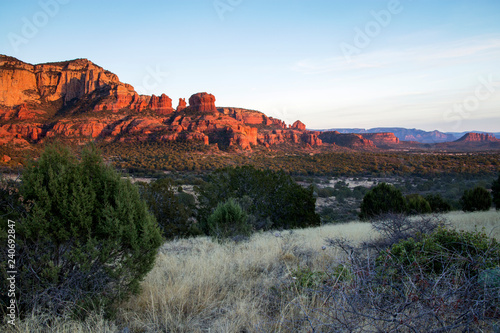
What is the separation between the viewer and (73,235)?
2699 millimetres

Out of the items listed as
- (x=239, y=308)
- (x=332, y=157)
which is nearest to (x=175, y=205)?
(x=239, y=308)

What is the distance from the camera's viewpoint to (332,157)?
57.4m

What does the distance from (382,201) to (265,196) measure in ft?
26.3

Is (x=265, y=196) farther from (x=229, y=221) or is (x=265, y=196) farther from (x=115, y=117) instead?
(x=115, y=117)

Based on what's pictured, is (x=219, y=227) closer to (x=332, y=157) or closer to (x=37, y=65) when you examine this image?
(x=332, y=157)

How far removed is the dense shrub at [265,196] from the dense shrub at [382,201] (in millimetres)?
4233

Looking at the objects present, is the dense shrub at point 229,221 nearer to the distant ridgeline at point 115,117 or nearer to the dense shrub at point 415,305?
the dense shrub at point 415,305

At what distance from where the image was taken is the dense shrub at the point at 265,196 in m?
15.5

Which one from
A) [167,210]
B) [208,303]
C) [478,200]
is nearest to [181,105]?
[167,210]

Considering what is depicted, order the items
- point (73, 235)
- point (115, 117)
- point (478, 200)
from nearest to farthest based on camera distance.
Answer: point (73, 235) < point (478, 200) < point (115, 117)

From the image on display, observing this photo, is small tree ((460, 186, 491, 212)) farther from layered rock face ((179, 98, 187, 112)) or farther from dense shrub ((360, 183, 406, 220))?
layered rock face ((179, 98, 187, 112))

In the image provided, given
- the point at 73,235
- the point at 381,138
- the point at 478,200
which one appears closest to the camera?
the point at 73,235

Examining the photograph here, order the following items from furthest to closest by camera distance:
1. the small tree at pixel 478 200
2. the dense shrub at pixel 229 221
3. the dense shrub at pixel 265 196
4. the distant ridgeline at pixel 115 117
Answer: the distant ridgeline at pixel 115 117, the small tree at pixel 478 200, the dense shrub at pixel 265 196, the dense shrub at pixel 229 221

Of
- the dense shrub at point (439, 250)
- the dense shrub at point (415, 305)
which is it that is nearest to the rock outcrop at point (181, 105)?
the dense shrub at point (439, 250)
